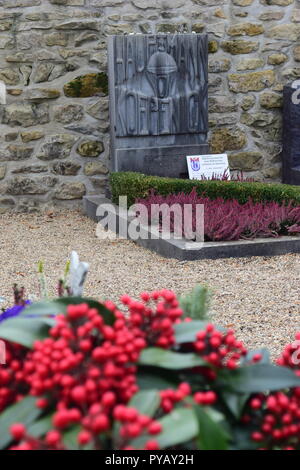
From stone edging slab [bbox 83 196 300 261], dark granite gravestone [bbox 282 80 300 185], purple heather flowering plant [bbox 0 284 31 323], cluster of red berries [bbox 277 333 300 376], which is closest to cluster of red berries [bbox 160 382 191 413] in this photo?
cluster of red berries [bbox 277 333 300 376]

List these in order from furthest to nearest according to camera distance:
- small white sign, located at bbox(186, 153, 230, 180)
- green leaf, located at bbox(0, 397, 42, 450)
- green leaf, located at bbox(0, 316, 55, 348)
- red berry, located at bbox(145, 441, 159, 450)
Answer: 1. small white sign, located at bbox(186, 153, 230, 180)
2. green leaf, located at bbox(0, 316, 55, 348)
3. green leaf, located at bbox(0, 397, 42, 450)
4. red berry, located at bbox(145, 441, 159, 450)

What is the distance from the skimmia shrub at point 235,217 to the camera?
539 centimetres

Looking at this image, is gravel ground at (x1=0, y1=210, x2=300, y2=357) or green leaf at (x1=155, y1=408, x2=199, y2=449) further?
gravel ground at (x1=0, y1=210, x2=300, y2=357)

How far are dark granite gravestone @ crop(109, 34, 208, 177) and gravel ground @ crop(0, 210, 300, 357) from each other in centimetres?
91

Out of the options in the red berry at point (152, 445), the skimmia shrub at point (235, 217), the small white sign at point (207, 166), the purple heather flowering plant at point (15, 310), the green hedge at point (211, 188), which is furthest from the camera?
the small white sign at point (207, 166)

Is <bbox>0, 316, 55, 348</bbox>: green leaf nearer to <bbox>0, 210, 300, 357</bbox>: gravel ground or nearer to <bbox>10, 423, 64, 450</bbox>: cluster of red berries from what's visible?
<bbox>10, 423, 64, 450</bbox>: cluster of red berries

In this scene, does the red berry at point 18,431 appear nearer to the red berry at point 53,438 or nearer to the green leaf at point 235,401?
the red berry at point 53,438

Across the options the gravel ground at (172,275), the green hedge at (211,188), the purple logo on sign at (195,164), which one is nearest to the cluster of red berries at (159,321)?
the gravel ground at (172,275)

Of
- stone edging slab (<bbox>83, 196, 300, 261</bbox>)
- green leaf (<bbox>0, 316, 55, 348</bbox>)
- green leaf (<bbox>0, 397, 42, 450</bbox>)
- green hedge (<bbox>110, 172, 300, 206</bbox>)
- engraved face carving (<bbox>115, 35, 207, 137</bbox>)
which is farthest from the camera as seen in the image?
engraved face carving (<bbox>115, 35, 207, 137</bbox>)

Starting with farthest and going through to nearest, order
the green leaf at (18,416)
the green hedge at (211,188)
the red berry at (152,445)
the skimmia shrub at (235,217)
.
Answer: the green hedge at (211,188)
the skimmia shrub at (235,217)
the green leaf at (18,416)
the red berry at (152,445)

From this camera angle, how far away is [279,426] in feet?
4.27

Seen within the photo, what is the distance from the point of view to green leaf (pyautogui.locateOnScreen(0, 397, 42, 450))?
1208mm

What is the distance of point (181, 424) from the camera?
1121 mm

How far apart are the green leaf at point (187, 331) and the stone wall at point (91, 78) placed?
5988mm
